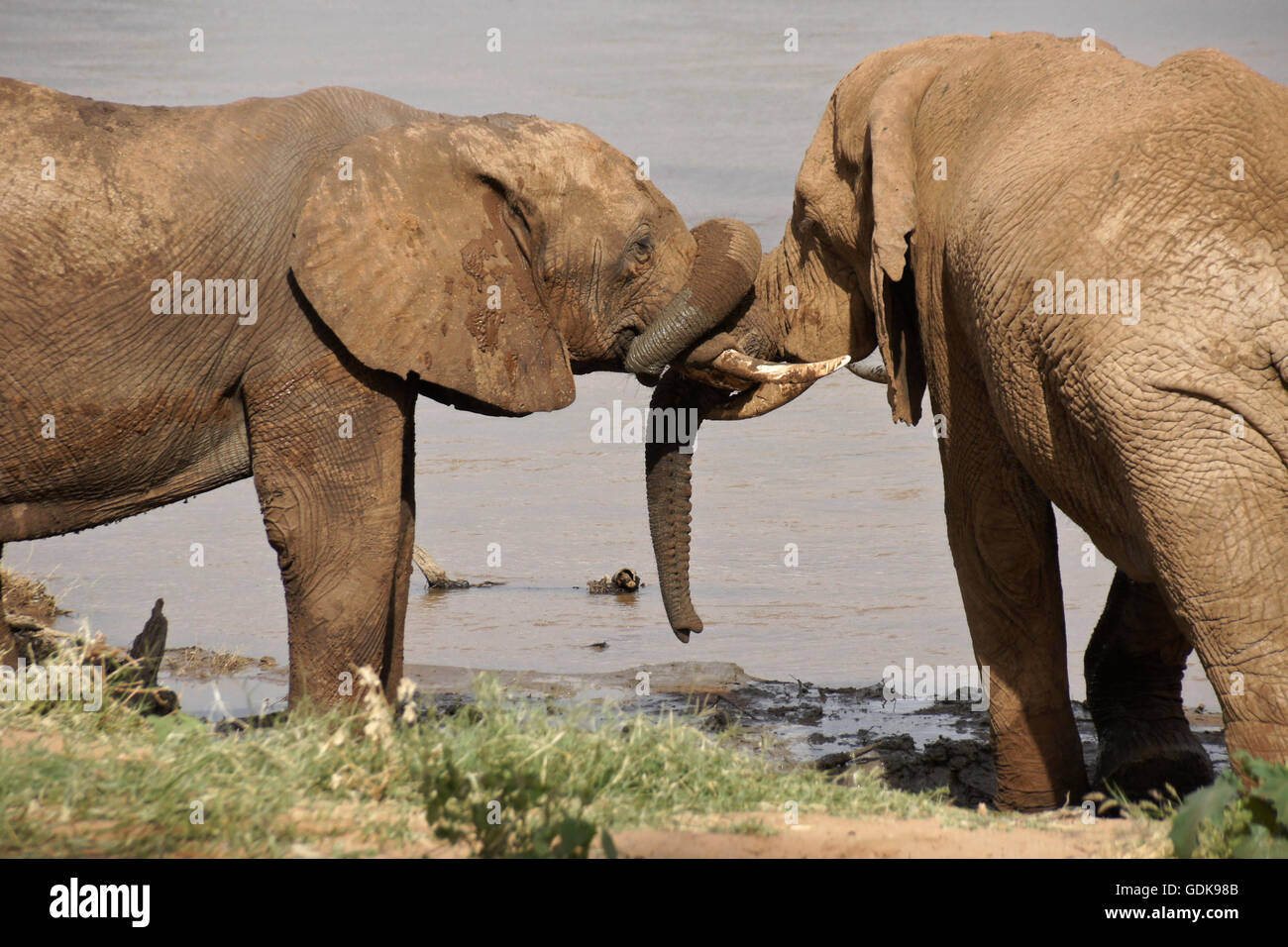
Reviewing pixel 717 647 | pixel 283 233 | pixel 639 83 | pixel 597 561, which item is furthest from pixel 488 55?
pixel 283 233

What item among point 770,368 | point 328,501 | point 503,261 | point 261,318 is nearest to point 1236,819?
point 770,368

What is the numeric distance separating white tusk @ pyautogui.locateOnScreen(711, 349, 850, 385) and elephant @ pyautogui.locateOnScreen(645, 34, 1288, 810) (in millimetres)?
14

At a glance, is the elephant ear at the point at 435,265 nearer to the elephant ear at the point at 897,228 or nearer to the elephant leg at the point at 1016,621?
the elephant ear at the point at 897,228

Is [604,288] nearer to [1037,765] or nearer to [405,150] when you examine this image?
[405,150]

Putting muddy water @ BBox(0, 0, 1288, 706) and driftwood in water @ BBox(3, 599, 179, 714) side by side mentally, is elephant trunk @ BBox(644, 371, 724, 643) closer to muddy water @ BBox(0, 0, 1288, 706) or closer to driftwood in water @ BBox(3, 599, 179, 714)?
muddy water @ BBox(0, 0, 1288, 706)

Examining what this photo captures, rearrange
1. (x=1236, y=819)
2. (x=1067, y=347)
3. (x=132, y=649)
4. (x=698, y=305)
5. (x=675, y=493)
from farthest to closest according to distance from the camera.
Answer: (x=132, y=649) < (x=675, y=493) < (x=698, y=305) < (x=1067, y=347) < (x=1236, y=819)

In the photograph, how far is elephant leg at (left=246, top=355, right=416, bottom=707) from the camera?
6008mm

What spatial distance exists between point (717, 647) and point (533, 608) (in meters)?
1.30

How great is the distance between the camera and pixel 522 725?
4613 millimetres

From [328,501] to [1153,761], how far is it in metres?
3.42

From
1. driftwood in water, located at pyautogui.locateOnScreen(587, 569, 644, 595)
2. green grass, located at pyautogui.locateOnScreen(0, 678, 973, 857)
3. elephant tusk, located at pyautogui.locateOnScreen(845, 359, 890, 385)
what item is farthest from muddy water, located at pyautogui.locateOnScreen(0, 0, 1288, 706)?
green grass, located at pyautogui.locateOnScreen(0, 678, 973, 857)

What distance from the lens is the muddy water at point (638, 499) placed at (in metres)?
9.05

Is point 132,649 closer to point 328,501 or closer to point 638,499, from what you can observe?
point 328,501

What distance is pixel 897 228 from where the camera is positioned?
5.76 m
